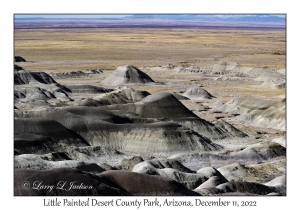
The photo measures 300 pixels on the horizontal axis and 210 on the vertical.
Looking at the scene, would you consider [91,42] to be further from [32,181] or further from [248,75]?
[32,181]

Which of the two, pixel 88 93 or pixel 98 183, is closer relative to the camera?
pixel 98 183

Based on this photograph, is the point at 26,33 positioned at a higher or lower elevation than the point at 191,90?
higher

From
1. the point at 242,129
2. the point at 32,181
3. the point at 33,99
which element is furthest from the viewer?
the point at 33,99

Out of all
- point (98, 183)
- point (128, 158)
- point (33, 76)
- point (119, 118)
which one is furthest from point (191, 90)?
point (98, 183)

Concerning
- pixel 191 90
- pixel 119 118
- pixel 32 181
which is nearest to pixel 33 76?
pixel 191 90
